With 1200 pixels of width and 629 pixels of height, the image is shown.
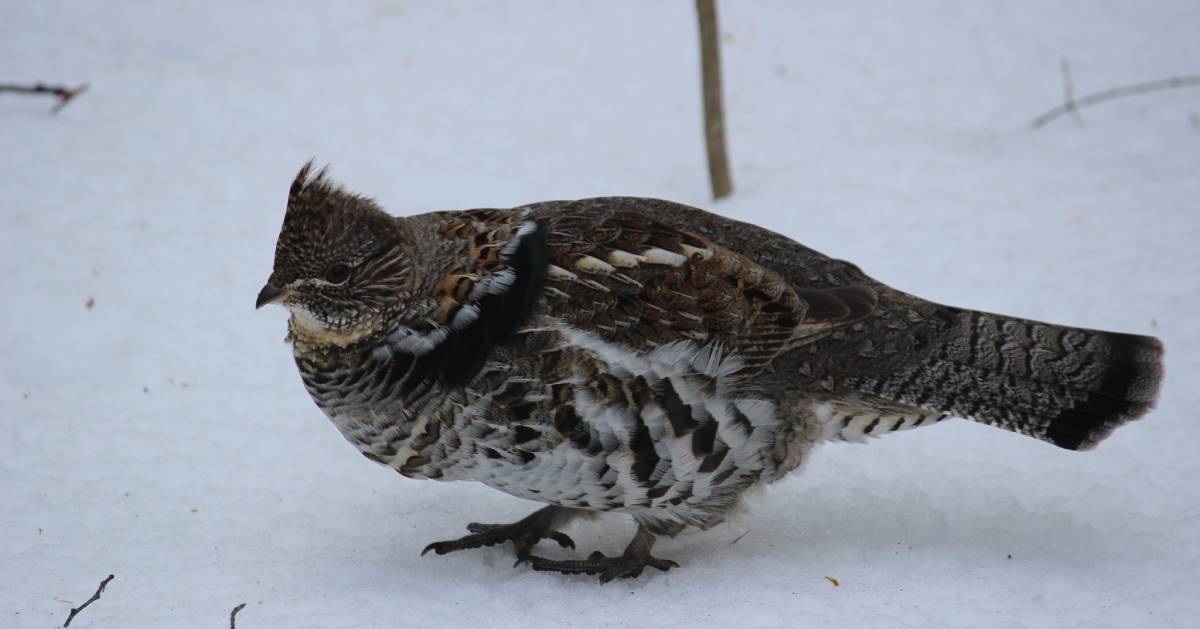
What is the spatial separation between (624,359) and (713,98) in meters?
3.10

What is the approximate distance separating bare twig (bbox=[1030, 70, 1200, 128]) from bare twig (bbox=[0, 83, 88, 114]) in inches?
237

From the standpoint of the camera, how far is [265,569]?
3.82m

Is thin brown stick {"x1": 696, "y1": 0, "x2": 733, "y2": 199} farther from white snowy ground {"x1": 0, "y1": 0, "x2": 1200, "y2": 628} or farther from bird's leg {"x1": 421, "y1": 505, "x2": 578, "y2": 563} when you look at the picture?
bird's leg {"x1": 421, "y1": 505, "x2": 578, "y2": 563}

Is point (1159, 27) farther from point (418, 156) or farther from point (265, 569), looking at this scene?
point (265, 569)

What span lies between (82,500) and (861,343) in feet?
9.68

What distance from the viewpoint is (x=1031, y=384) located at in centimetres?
381

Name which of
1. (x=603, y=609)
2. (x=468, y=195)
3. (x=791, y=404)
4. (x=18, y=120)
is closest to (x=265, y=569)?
(x=603, y=609)

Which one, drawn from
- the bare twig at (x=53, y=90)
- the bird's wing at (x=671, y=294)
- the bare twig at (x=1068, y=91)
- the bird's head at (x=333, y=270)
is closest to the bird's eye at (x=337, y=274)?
the bird's head at (x=333, y=270)

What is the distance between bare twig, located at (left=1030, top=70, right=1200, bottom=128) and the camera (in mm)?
6906

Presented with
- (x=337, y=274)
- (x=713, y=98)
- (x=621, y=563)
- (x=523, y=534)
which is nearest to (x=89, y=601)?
(x=337, y=274)

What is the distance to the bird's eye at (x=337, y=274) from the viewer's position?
363 cm

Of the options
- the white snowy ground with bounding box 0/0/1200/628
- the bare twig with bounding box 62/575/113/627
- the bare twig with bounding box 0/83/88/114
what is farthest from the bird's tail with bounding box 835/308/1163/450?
the bare twig with bounding box 0/83/88/114

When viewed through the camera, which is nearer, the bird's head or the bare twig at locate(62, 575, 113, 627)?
the bare twig at locate(62, 575, 113, 627)

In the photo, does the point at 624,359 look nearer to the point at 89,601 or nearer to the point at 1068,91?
the point at 89,601
